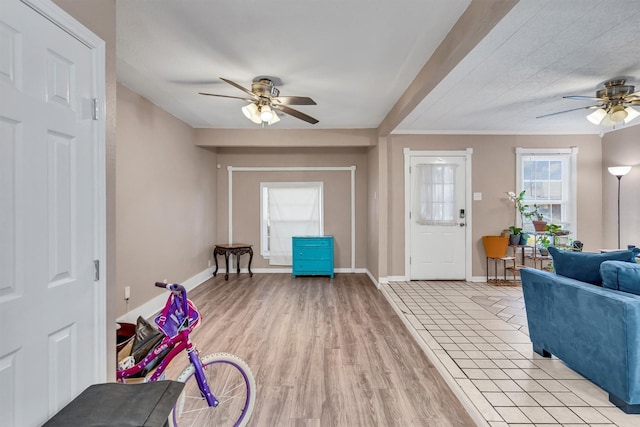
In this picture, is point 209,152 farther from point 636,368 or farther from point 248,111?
point 636,368

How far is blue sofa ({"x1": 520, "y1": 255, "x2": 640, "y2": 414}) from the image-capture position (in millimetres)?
1883

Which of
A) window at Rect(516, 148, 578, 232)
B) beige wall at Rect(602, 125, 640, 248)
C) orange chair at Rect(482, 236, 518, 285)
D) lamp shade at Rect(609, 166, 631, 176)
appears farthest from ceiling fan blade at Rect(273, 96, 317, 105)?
beige wall at Rect(602, 125, 640, 248)

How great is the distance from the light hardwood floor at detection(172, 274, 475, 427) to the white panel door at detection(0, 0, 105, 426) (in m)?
1.09

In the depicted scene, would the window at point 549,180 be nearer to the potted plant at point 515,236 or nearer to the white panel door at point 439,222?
the potted plant at point 515,236

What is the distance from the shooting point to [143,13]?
215 centimetres

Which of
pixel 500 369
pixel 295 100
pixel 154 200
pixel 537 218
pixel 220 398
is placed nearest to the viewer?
pixel 220 398

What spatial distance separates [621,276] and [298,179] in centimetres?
491

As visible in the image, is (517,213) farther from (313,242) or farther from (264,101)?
(264,101)

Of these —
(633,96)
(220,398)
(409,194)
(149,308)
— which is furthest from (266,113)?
(633,96)

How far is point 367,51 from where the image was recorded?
106 inches

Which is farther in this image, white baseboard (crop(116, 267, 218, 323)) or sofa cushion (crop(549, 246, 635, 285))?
white baseboard (crop(116, 267, 218, 323))

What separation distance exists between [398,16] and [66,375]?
270 centimetres

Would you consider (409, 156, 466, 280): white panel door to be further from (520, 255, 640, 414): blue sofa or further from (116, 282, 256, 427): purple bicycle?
(116, 282, 256, 427): purple bicycle

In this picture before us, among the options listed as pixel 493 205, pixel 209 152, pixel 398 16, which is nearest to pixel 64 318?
pixel 398 16
